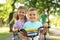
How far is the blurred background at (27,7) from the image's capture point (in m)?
1.32

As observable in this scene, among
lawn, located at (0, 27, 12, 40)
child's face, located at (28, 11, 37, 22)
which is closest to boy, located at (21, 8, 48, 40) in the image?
child's face, located at (28, 11, 37, 22)

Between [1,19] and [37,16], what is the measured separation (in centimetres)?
33

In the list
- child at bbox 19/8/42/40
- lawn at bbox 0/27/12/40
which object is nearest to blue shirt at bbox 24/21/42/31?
child at bbox 19/8/42/40

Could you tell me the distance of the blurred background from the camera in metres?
1.32

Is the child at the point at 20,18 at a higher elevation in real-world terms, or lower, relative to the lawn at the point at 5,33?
higher

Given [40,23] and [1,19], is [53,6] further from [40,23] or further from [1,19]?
[1,19]

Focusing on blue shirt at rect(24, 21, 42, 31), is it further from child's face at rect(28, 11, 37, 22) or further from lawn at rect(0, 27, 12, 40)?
lawn at rect(0, 27, 12, 40)

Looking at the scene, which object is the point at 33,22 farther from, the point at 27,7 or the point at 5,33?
the point at 5,33

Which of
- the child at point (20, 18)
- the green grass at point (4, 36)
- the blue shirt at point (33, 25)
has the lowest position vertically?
the green grass at point (4, 36)

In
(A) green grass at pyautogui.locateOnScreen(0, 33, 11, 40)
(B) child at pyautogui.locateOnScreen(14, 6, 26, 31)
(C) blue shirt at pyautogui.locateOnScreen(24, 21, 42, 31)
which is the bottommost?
(A) green grass at pyautogui.locateOnScreen(0, 33, 11, 40)

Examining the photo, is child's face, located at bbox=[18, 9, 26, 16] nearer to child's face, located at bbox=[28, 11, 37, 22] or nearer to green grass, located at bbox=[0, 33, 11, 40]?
child's face, located at bbox=[28, 11, 37, 22]

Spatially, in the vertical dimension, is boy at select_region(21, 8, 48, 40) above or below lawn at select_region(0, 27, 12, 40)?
above

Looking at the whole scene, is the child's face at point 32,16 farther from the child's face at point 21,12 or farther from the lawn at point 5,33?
the lawn at point 5,33

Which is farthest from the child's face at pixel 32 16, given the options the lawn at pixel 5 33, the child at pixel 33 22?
the lawn at pixel 5 33
